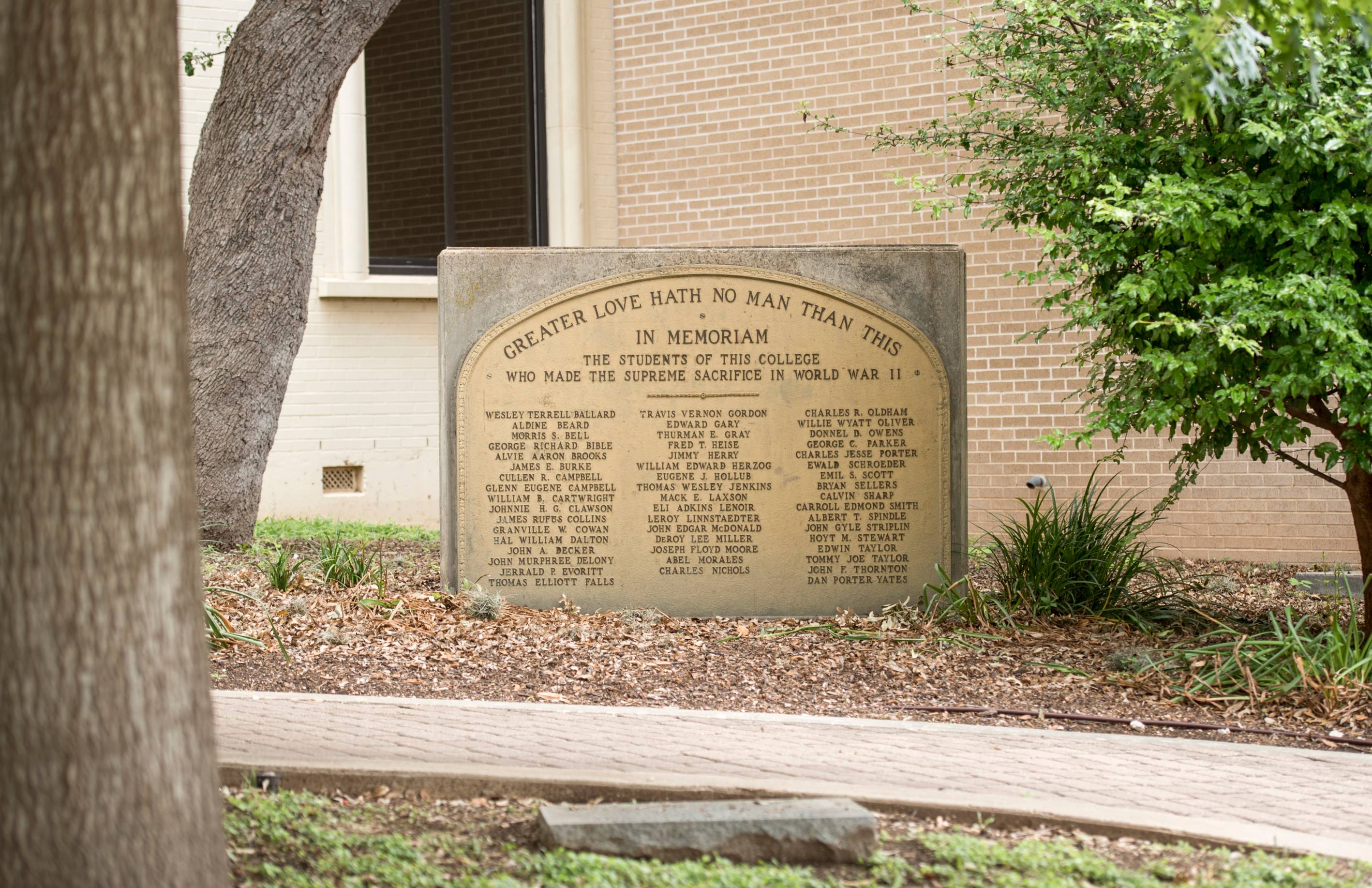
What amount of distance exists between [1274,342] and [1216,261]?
46 centimetres

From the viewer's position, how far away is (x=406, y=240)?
49.6 feet

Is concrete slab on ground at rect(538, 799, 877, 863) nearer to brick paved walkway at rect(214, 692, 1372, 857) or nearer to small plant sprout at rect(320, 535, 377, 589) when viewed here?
brick paved walkway at rect(214, 692, 1372, 857)

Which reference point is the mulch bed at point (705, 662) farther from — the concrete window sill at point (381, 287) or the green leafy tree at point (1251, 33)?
the concrete window sill at point (381, 287)

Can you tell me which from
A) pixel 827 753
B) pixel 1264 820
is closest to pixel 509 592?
pixel 827 753

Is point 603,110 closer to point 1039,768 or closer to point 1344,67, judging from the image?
point 1344,67

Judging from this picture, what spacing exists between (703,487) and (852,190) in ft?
16.5

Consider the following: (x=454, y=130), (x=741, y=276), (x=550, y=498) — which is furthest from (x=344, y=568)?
(x=454, y=130)

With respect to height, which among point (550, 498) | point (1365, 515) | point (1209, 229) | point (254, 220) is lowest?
point (1365, 515)

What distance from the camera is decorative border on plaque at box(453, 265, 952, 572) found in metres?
7.77

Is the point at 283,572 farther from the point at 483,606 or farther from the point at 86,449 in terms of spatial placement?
the point at 86,449

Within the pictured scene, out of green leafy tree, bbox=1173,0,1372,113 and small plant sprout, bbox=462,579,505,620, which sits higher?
green leafy tree, bbox=1173,0,1372,113

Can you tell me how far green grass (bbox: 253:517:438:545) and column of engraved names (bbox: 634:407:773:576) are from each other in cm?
341

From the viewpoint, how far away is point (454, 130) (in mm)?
14555

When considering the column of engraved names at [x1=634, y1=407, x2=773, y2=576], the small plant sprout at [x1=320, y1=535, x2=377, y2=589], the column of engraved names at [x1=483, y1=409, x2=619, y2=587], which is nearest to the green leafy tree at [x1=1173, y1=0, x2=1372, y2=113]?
the column of engraved names at [x1=634, y1=407, x2=773, y2=576]
